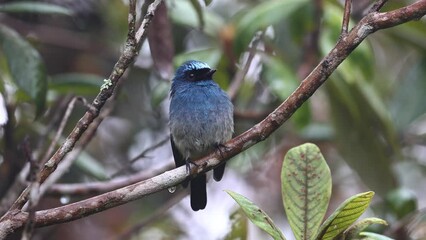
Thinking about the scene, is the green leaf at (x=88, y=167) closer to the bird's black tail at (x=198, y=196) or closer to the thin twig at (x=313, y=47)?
the bird's black tail at (x=198, y=196)

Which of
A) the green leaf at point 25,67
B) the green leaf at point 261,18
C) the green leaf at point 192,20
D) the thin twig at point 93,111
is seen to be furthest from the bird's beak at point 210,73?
the thin twig at point 93,111

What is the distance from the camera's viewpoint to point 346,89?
513 cm

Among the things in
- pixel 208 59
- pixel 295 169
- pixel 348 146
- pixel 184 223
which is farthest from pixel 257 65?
pixel 295 169

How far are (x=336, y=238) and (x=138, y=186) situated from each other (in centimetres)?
78

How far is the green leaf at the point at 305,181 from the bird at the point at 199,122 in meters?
1.41

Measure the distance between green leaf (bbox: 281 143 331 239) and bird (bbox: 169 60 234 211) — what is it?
4.62 feet

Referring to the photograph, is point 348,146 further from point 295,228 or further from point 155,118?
point 295,228

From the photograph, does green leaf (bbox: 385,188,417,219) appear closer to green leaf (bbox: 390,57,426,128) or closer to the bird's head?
green leaf (bbox: 390,57,426,128)

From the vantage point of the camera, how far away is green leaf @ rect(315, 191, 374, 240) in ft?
8.89

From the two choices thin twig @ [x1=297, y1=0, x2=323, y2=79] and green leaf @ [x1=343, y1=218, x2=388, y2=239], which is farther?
thin twig @ [x1=297, y1=0, x2=323, y2=79]

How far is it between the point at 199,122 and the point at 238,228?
3.85ft

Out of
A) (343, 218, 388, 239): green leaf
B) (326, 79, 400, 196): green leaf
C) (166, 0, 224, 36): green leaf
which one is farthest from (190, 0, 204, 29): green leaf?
(343, 218, 388, 239): green leaf

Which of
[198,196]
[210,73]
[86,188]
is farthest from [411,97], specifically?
[86,188]

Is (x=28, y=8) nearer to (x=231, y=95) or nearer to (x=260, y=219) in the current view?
(x=231, y=95)
